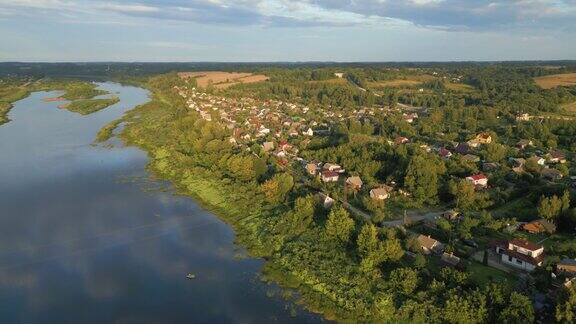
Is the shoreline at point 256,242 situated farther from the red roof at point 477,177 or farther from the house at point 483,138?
the house at point 483,138

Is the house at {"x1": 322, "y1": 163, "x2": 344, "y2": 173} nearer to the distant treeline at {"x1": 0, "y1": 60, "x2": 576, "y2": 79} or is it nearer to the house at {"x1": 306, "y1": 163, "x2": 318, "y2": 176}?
the house at {"x1": 306, "y1": 163, "x2": 318, "y2": 176}

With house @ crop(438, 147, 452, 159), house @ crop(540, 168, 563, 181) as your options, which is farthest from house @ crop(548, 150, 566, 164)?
house @ crop(438, 147, 452, 159)

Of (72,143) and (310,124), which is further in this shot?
(310,124)

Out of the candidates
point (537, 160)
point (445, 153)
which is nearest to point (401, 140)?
point (445, 153)

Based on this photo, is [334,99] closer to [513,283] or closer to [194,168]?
[194,168]

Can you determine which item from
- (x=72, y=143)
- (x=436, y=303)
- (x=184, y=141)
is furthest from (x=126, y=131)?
(x=436, y=303)

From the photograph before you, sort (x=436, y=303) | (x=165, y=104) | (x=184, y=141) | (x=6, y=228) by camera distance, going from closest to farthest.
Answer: (x=436, y=303), (x=6, y=228), (x=184, y=141), (x=165, y=104)

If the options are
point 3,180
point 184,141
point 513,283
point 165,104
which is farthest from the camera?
point 165,104
